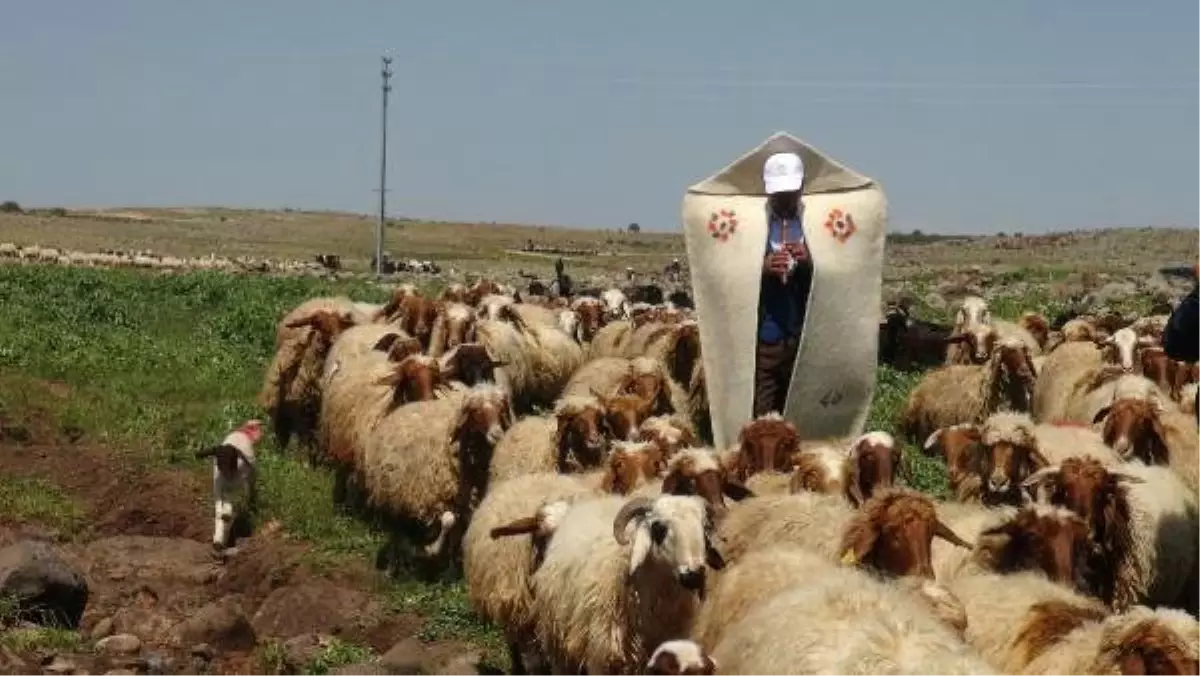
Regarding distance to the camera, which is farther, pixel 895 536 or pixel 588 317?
pixel 588 317

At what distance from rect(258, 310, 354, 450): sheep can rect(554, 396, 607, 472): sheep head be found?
18.2 ft

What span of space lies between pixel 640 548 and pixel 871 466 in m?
2.11

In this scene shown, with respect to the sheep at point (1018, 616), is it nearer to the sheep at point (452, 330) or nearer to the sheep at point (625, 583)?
the sheep at point (625, 583)

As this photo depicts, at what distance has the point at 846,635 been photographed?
216 inches

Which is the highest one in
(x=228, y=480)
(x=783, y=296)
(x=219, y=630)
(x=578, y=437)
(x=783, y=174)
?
(x=783, y=174)

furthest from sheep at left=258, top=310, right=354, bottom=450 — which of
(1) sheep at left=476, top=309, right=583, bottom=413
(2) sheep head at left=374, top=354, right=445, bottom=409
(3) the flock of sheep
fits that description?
(2) sheep head at left=374, top=354, right=445, bottom=409

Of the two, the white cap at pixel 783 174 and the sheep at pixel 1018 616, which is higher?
the white cap at pixel 783 174

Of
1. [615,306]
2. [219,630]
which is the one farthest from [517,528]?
[615,306]

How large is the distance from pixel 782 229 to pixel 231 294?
1906 centimetres

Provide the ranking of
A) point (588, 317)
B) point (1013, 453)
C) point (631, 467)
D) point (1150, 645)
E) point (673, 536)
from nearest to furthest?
point (1150, 645)
point (673, 536)
point (631, 467)
point (1013, 453)
point (588, 317)

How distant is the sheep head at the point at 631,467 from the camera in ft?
28.8

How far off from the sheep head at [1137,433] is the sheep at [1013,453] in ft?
0.93

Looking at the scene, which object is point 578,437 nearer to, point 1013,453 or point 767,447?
point 767,447

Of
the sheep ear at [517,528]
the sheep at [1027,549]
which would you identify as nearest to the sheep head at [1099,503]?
the sheep at [1027,549]
